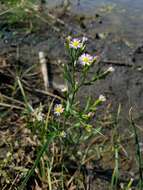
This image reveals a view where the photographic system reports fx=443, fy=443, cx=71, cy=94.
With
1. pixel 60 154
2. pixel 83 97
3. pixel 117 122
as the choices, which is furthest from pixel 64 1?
→ pixel 60 154

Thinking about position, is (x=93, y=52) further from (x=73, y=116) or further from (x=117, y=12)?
(x=73, y=116)

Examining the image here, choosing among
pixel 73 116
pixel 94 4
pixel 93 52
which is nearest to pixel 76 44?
pixel 73 116

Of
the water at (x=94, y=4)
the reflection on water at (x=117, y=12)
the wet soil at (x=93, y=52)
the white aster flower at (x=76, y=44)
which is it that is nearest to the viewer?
the white aster flower at (x=76, y=44)

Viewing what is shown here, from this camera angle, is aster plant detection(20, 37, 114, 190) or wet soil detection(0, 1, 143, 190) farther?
wet soil detection(0, 1, 143, 190)

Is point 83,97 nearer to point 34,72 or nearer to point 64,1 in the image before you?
point 34,72

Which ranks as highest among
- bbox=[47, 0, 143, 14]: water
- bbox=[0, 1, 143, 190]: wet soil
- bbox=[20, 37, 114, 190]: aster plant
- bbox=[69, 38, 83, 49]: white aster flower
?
bbox=[69, 38, 83, 49]: white aster flower

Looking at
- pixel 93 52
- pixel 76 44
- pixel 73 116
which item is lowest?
pixel 93 52

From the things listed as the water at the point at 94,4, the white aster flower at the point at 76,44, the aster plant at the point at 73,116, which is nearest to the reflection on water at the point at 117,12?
the water at the point at 94,4

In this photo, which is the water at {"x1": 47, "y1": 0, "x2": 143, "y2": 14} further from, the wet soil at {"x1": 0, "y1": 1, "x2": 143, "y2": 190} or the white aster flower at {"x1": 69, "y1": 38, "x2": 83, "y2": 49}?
the white aster flower at {"x1": 69, "y1": 38, "x2": 83, "y2": 49}

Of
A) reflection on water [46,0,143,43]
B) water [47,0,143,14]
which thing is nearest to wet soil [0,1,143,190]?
reflection on water [46,0,143,43]

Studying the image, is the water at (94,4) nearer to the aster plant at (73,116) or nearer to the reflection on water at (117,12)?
the reflection on water at (117,12)

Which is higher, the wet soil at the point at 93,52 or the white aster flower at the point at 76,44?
the white aster flower at the point at 76,44
